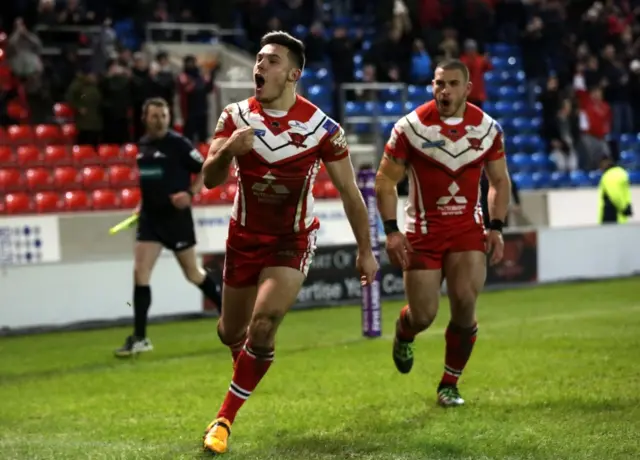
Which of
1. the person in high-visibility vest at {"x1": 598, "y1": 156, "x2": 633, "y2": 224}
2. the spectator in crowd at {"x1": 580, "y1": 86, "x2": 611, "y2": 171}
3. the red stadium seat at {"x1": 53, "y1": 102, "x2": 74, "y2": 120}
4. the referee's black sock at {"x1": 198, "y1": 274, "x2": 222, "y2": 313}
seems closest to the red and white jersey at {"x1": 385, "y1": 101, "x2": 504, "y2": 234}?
the referee's black sock at {"x1": 198, "y1": 274, "x2": 222, "y2": 313}

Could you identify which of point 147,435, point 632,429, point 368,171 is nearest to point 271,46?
point 147,435

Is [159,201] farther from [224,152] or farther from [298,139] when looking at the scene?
[224,152]

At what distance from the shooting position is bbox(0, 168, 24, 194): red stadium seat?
60.6ft

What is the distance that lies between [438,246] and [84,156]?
40.4 feet

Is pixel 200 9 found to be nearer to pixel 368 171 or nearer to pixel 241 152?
pixel 368 171

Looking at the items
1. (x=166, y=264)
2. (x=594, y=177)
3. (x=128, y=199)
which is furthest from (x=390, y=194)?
(x=594, y=177)

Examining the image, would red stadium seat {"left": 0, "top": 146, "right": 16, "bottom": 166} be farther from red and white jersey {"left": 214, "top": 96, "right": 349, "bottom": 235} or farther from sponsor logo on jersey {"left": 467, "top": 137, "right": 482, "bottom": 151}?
red and white jersey {"left": 214, "top": 96, "right": 349, "bottom": 235}

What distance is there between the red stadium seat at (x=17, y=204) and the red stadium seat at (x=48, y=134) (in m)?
1.73

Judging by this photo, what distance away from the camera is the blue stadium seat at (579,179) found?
24.9 metres

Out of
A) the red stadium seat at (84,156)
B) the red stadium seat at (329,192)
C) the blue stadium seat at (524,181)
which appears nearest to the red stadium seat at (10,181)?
the red stadium seat at (84,156)

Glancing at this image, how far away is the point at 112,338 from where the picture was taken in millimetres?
13266

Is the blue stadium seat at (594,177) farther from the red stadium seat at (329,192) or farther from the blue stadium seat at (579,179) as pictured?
the red stadium seat at (329,192)

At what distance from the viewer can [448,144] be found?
26.7 feet

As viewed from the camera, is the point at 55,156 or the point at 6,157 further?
the point at 55,156
